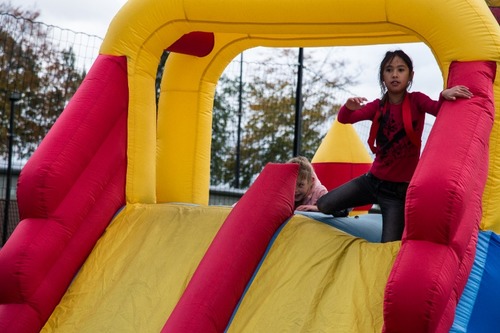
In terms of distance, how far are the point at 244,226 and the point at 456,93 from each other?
114 cm

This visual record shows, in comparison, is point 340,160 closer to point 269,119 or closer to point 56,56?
point 56,56

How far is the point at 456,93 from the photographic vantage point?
3.41 m

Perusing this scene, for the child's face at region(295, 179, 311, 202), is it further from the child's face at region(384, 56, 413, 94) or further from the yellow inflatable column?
the yellow inflatable column

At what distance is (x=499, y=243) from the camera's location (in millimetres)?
3479

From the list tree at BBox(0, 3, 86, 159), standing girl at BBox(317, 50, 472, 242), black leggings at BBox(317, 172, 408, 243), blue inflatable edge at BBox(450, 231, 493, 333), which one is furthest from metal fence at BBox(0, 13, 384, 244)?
blue inflatable edge at BBox(450, 231, 493, 333)

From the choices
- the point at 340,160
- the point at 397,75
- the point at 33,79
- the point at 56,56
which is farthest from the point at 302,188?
the point at 33,79

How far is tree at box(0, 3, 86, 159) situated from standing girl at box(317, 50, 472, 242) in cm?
492

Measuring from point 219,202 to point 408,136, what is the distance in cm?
637

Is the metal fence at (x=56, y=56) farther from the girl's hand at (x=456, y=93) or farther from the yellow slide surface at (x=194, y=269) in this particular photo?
A: the girl's hand at (x=456, y=93)

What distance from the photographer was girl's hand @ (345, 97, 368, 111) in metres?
3.88

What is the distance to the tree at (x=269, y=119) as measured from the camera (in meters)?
10.9

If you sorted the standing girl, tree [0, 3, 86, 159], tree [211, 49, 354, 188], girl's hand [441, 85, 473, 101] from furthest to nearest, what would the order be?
tree [211, 49, 354, 188]
tree [0, 3, 86, 159]
the standing girl
girl's hand [441, 85, 473, 101]

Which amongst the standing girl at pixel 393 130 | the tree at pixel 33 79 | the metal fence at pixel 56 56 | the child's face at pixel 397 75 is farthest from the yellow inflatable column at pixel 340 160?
the tree at pixel 33 79

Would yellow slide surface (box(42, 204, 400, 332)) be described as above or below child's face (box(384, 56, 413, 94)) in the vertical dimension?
below
